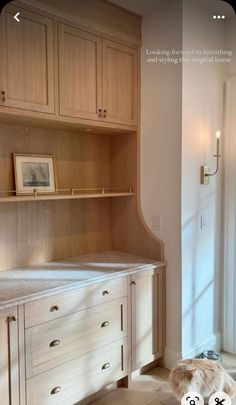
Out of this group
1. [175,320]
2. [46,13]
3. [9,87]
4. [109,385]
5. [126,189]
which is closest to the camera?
[9,87]

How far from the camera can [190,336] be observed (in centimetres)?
283

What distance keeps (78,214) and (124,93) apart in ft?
3.27

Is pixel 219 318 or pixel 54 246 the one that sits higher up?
pixel 54 246

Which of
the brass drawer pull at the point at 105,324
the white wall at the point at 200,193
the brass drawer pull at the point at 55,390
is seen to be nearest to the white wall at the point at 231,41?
the white wall at the point at 200,193

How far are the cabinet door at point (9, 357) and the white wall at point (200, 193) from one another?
131 centimetres

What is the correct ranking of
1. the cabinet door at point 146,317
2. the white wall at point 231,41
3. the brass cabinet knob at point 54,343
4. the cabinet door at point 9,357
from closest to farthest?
the cabinet door at point 9,357
the brass cabinet knob at point 54,343
the cabinet door at point 146,317
the white wall at point 231,41

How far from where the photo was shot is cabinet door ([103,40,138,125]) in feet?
8.72

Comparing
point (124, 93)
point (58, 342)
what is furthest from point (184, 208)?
point (58, 342)

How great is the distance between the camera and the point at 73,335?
2203mm

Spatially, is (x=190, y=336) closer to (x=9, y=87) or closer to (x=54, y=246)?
(x=54, y=246)

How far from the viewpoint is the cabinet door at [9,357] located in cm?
187

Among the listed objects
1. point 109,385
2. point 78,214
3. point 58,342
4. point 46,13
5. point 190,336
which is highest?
point 46,13

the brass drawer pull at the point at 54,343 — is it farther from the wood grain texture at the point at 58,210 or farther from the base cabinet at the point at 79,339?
the wood grain texture at the point at 58,210

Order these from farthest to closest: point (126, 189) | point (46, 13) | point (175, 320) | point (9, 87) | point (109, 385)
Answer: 1. point (126, 189)
2. point (175, 320)
3. point (109, 385)
4. point (46, 13)
5. point (9, 87)
